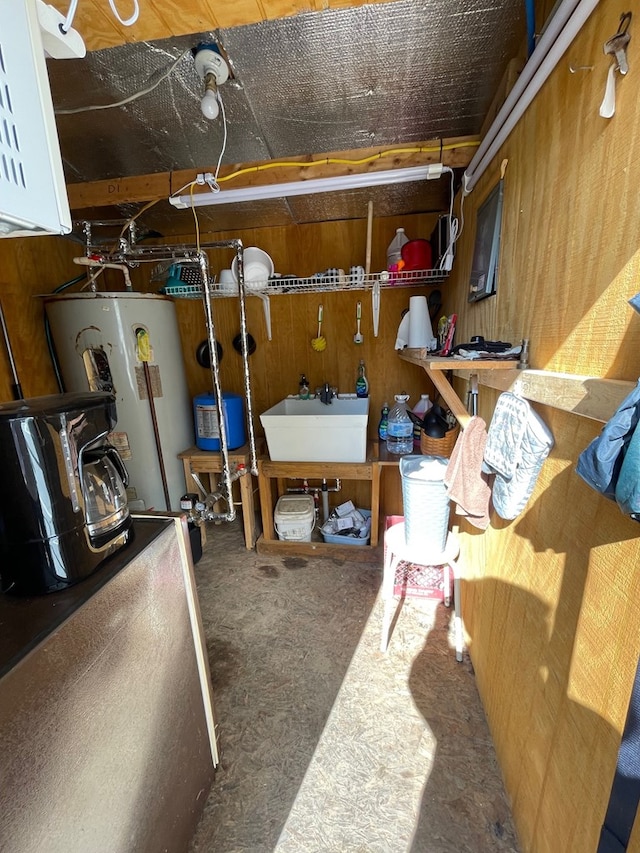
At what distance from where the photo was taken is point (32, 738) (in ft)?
1.73

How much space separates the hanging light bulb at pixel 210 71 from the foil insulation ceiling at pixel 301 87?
1.1 inches

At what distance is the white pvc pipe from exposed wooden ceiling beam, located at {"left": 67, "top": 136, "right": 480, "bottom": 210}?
29 cm

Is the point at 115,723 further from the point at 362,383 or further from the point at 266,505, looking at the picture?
the point at 362,383

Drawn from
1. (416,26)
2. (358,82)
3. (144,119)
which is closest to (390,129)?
(358,82)

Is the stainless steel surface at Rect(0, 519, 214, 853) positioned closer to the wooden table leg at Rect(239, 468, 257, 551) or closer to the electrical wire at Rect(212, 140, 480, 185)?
the wooden table leg at Rect(239, 468, 257, 551)

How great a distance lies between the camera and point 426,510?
145 centimetres

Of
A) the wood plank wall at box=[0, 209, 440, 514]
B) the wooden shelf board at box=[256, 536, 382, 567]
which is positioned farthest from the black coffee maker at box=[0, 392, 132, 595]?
the wood plank wall at box=[0, 209, 440, 514]

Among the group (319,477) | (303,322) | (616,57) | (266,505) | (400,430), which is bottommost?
(266,505)

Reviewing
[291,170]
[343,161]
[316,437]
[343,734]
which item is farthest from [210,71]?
[343,734]

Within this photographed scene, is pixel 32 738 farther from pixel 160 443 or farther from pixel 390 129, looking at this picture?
pixel 390 129

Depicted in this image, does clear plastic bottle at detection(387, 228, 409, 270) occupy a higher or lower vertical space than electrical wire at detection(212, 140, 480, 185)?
lower

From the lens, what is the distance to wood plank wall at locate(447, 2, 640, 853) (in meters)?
0.59

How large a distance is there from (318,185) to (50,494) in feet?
5.00

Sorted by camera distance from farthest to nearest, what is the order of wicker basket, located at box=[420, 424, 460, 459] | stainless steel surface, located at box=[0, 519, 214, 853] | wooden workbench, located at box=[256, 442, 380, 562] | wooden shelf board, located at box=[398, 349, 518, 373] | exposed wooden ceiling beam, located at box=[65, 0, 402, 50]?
wooden workbench, located at box=[256, 442, 380, 562], wicker basket, located at box=[420, 424, 460, 459], wooden shelf board, located at box=[398, 349, 518, 373], exposed wooden ceiling beam, located at box=[65, 0, 402, 50], stainless steel surface, located at box=[0, 519, 214, 853]
